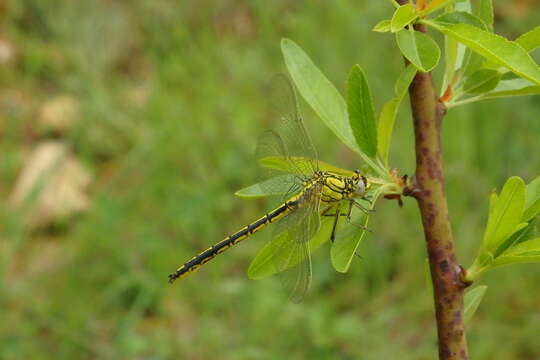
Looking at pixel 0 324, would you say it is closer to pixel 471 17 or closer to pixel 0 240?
pixel 0 240

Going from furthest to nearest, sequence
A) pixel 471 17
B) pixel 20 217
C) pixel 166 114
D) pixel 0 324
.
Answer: pixel 166 114
pixel 20 217
pixel 0 324
pixel 471 17

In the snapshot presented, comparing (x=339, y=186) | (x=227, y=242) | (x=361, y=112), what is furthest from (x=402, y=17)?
(x=227, y=242)

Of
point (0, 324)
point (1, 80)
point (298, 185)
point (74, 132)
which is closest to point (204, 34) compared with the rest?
point (74, 132)

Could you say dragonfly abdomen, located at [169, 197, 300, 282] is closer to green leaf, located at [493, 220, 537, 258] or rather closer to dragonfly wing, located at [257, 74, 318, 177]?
dragonfly wing, located at [257, 74, 318, 177]

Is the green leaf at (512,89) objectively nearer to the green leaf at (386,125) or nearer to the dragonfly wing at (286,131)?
the green leaf at (386,125)

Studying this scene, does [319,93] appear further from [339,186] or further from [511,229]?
[511,229]

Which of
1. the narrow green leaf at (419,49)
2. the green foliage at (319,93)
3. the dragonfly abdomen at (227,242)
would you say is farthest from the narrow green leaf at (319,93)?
the dragonfly abdomen at (227,242)
